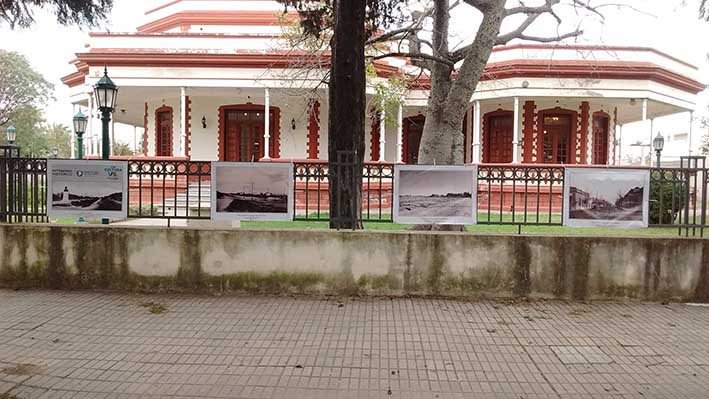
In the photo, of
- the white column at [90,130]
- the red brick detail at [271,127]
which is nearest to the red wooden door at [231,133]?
the red brick detail at [271,127]

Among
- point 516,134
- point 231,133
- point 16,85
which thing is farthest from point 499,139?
point 16,85

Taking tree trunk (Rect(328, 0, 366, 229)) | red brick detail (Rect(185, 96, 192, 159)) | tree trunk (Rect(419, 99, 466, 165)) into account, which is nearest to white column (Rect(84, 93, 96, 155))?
red brick detail (Rect(185, 96, 192, 159))

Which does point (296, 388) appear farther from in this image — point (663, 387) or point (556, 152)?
point (556, 152)

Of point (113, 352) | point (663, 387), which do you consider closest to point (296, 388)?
point (113, 352)

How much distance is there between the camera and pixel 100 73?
20.6 m

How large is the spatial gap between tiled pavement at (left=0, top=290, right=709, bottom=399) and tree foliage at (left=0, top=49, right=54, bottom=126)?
50897mm

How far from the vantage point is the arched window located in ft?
76.8

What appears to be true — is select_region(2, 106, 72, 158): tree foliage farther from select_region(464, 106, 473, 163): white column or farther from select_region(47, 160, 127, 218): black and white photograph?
select_region(47, 160, 127, 218): black and white photograph

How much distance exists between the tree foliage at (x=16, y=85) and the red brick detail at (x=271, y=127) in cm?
3542

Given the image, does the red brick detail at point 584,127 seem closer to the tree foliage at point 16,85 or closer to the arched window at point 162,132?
the arched window at point 162,132

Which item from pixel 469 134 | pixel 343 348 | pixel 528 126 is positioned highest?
pixel 528 126

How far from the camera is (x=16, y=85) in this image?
50.2 metres

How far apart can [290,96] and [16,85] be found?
1755 inches

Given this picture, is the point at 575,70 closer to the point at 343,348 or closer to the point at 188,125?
the point at 188,125
